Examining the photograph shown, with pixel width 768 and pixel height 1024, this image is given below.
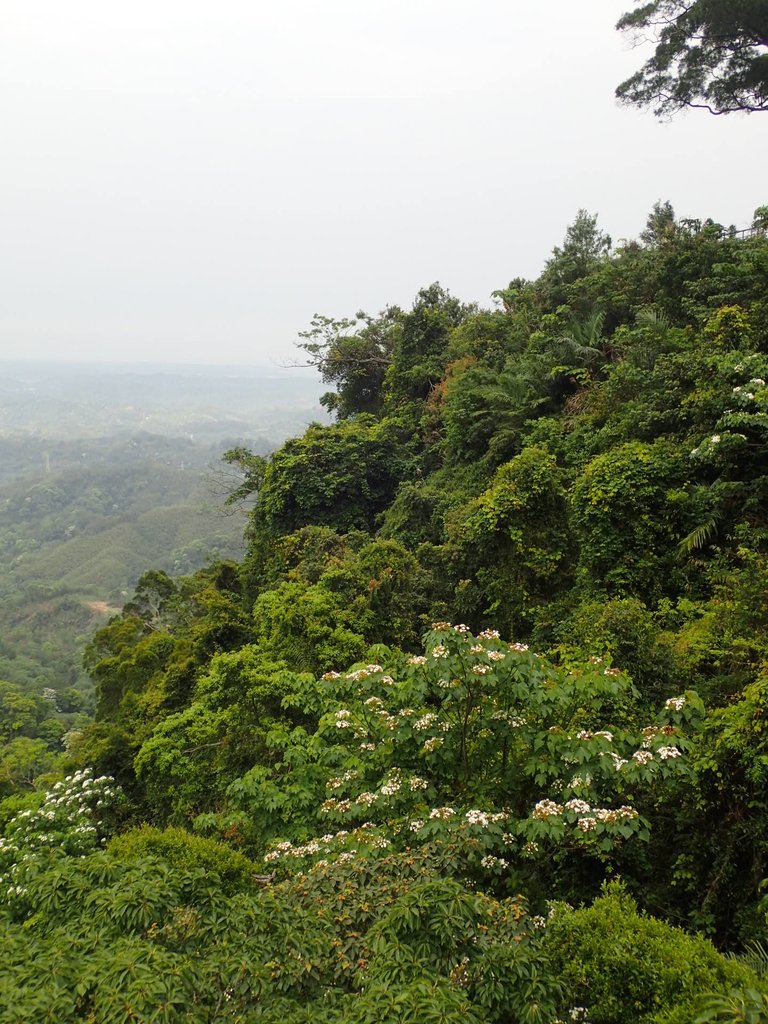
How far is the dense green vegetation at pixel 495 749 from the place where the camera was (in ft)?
9.11

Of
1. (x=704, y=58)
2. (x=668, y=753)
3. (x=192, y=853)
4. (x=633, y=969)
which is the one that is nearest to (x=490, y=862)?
(x=633, y=969)

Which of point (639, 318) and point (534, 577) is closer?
point (534, 577)

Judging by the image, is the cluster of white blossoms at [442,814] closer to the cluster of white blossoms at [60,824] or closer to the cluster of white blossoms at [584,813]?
the cluster of white blossoms at [584,813]

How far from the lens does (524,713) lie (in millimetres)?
4656

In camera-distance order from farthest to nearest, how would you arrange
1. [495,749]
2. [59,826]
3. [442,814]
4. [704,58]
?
1. [704,58]
2. [59,826]
3. [495,749]
4. [442,814]

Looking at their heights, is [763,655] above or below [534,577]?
above

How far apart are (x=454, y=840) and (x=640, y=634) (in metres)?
2.73

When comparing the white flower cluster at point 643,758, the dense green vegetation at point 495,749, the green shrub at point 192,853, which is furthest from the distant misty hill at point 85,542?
the white flower cluster at point 643,758

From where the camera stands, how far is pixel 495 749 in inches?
195

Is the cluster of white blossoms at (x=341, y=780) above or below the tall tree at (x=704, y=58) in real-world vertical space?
below

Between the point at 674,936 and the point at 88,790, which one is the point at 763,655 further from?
the point at 88,790

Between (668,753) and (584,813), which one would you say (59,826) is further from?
(668,753)

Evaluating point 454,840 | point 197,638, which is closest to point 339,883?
point 454,840


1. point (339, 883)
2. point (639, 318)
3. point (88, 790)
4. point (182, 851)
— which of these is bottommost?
point (88, 790)
